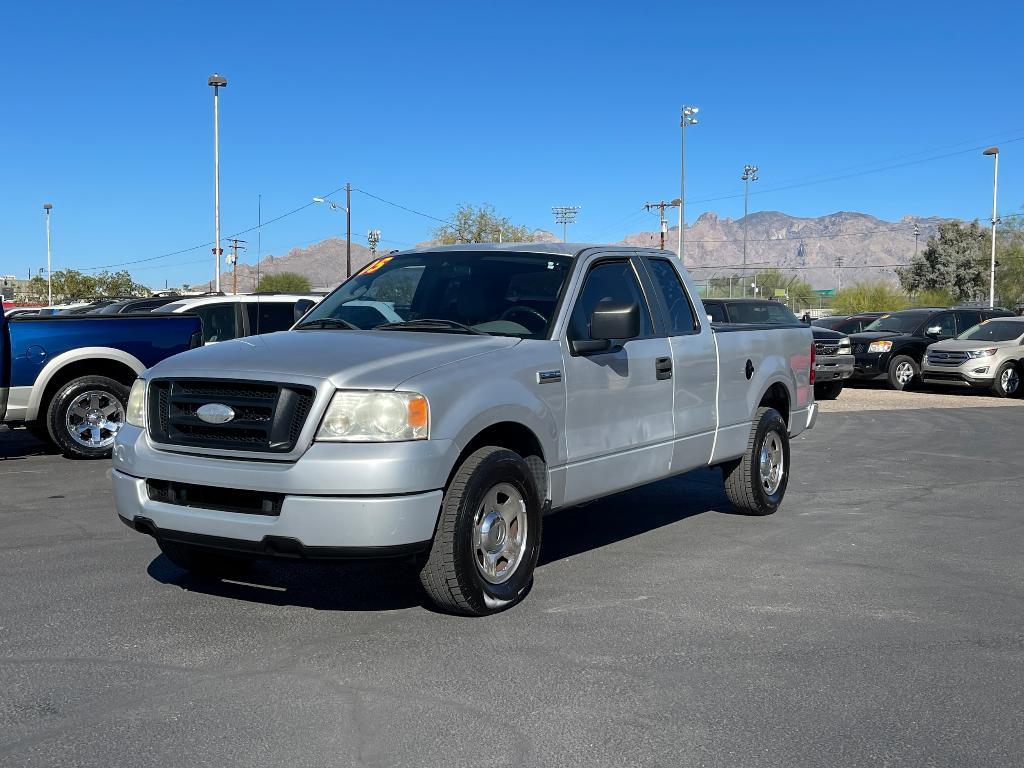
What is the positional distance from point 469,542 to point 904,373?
2045 centimetres

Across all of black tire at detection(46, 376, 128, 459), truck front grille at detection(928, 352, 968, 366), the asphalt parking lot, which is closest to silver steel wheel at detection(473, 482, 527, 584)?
the asphalt parking lot

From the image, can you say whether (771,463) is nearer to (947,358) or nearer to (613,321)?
(613,321)

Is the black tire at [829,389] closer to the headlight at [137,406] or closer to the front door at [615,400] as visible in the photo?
the front door at [615,400]

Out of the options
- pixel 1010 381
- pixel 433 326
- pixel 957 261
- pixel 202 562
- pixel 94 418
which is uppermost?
pixel 957 261

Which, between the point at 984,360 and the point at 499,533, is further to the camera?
the point at 984,360

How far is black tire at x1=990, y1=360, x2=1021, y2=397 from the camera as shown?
71.9 feet

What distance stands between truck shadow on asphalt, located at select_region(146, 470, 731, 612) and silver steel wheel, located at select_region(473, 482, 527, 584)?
1.19 feet

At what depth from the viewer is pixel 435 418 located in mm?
5012

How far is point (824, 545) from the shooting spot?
7.36 meters

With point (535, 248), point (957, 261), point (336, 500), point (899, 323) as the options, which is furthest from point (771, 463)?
point (957, 261)

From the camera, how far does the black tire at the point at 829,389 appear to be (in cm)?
2077

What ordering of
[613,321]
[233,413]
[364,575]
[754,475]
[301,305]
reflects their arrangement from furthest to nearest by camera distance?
[301,305]
[754,475]
[364,575]
[613,321]
[233,413]

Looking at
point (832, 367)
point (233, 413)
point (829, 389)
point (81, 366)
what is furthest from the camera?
point (829, 389)

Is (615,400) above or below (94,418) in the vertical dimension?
above
